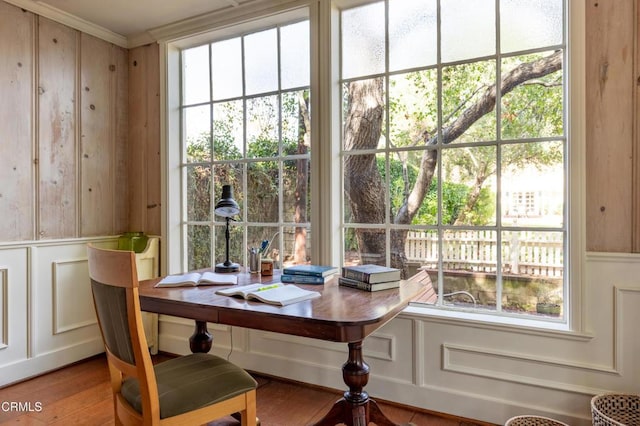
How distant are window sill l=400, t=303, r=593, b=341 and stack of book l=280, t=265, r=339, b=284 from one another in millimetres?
561

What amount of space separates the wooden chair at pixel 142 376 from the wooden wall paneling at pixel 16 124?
1543 millimetres

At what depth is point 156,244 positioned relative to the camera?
2.96 m

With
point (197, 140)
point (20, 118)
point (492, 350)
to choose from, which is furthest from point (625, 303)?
point (20, 118)

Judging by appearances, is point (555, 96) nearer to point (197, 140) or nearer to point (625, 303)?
point (625, 303)

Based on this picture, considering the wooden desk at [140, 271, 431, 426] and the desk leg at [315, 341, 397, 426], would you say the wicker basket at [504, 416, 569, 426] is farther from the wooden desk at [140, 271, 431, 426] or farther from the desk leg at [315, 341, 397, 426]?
the desk leg at [315, 341, 397, 426]

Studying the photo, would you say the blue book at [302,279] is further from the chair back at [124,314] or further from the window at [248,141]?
the chair back at [124,314]

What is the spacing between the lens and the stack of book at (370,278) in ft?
5.46

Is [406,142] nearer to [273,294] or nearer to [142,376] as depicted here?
[273,294]

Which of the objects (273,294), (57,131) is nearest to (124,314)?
(273,294)

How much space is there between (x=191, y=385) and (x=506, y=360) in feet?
4.93

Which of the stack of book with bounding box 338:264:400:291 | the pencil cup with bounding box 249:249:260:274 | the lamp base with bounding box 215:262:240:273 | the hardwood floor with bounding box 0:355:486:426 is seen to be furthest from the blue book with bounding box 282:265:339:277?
the hardwood floor with bounding box 0:355:486:426

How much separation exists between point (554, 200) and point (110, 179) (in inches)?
120

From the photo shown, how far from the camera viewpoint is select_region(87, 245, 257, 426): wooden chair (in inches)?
47.5

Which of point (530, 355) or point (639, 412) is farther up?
point (530, 355)
